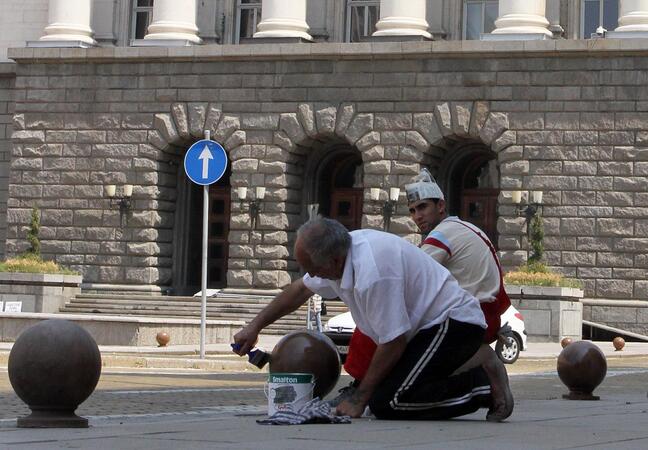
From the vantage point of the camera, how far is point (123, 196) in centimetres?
4388

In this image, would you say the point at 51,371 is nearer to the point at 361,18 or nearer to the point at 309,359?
the point at 309,359

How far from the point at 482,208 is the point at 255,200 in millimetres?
5870

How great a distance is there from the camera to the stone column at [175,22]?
1743 inches

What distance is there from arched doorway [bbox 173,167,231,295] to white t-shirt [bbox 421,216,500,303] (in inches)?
1292

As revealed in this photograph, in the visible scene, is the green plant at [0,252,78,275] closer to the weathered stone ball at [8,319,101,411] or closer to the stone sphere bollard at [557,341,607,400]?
the stone sphere bollard at [557,341,607,400]

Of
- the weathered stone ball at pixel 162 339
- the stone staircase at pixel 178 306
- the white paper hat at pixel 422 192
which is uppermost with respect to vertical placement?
the white paper hat at pixel 422 192

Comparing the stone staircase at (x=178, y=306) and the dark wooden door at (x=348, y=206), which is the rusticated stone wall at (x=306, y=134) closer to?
the stone staircase at (x=178, y=306)

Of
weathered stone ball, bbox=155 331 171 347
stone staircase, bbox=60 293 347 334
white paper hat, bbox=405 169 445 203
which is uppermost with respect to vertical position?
white paper hat, bbox=405 169 445 203

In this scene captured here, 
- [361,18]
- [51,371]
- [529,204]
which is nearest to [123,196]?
[361,18]

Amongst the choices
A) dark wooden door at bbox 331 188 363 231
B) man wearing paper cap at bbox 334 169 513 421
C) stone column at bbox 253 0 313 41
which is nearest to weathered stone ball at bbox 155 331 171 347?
stone column at bbox 253 0 313 41

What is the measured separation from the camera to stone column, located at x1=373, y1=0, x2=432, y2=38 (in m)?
42.6

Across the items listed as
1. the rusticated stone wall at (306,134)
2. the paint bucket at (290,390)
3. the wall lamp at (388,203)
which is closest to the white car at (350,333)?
the rusticated stone wall at (306,134)

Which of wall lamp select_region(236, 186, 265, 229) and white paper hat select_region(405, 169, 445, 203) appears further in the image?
wall lamp select_region(236, 186, 265, 229)

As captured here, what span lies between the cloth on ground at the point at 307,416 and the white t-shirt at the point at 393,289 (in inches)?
22.6
